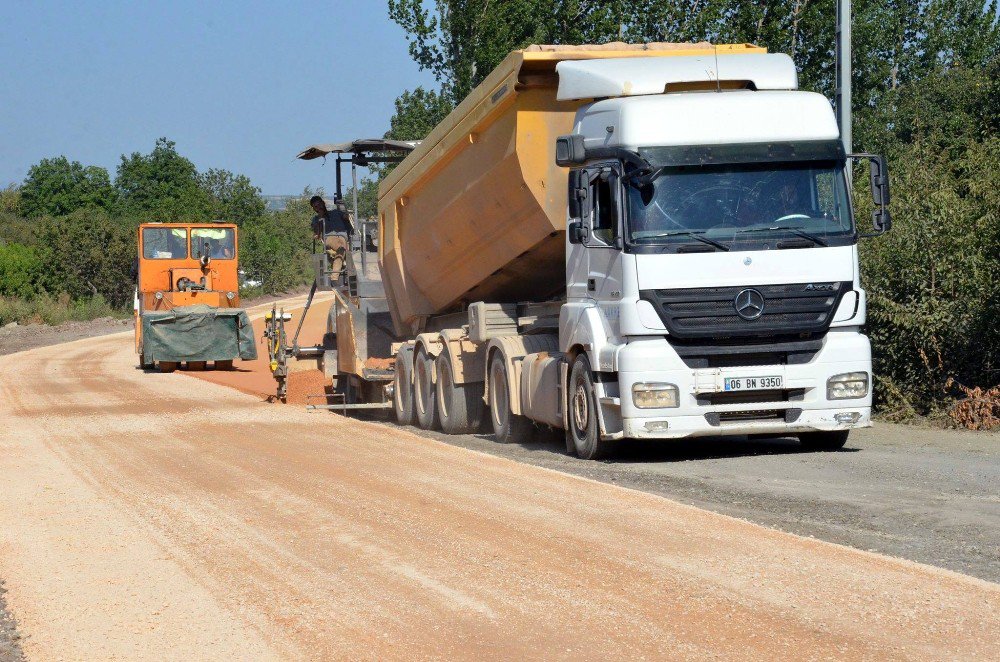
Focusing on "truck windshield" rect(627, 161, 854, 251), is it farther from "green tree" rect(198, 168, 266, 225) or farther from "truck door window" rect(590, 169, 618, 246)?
"green tree" rect(198, 168, 266, 225)

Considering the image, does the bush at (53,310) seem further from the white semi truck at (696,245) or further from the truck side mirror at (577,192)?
the truck side mirror at (577,192)

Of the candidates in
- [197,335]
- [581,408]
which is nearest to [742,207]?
[581,408]

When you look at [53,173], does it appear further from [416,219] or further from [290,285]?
[416,219]

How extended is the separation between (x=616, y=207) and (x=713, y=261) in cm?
92

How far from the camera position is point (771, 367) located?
10.9 metres

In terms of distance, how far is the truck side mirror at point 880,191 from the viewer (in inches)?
432

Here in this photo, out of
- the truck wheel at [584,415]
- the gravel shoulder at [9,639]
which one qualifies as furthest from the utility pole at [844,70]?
the gravel shoulder at [9,639]

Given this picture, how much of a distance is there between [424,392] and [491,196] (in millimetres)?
3623

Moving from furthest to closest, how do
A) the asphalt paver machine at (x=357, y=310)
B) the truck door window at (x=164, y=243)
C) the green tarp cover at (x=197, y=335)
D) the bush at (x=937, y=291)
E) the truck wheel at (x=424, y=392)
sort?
the truck door window at (x=164, y=243) → the green tarp cover at (x=197, y=335) → the asphalt paver machine at (x=357, y=310) → the truck wheel at (x=424, y=392) → the bush at (x=937, y=291)

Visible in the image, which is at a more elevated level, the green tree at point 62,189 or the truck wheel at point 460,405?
the green tree at point 62,189

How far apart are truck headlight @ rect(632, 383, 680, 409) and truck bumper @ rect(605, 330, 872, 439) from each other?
1.4 inches

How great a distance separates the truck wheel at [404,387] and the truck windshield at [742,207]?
6427 millimetres

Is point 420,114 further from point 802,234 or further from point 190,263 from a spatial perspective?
point 802,234

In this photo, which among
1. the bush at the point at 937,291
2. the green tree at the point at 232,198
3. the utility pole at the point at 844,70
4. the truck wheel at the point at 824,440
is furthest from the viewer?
the green tree at the point at 232,198
